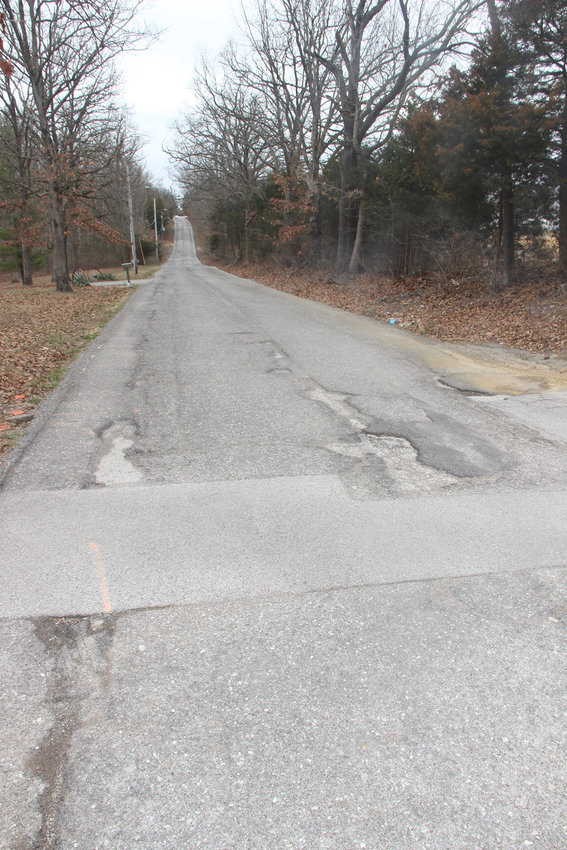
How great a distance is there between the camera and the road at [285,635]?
1995 mm

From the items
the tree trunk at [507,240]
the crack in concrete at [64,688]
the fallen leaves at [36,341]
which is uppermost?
the tree trunk at [507,240]

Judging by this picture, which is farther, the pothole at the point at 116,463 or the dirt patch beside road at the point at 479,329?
the dirt patch beside road at the point at 479,329

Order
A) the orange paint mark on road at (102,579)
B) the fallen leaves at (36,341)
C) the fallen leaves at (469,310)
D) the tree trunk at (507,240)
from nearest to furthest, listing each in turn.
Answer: the orange paint mark on road at (102,579)
the fallen leaves at (36,341)
the fallen leaves at (469,310)
the tree trunk at (507,240)

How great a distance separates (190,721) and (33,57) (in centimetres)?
2316

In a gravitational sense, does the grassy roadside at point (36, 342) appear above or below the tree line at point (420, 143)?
below

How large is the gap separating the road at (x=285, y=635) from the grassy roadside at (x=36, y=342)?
44.0 inches

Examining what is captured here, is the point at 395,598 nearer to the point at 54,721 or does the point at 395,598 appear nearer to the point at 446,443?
the point at 54,721

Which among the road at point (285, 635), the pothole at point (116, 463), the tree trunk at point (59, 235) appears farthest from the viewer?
the tree trunk at point (59, 235)

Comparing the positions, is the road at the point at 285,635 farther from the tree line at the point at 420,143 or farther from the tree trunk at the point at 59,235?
the tree trunk at the point at 59,235

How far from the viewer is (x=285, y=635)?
2.88 m

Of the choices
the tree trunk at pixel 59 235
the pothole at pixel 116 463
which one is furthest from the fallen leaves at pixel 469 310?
the tree trunk at pixel 59 235

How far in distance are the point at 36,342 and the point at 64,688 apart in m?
9.76

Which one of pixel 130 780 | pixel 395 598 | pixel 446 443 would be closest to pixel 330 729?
pixel 130 780

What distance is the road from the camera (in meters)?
2.00
